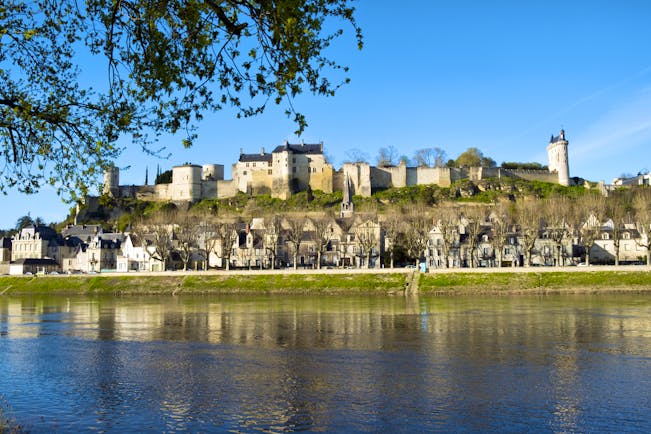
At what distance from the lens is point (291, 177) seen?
115625 millimetres

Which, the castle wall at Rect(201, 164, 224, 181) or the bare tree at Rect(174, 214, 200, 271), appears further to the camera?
the castle wall at Rect(201, 164, 224, 181)

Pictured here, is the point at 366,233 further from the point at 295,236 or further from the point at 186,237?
the point at 186,237

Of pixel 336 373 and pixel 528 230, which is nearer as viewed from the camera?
pixel 336 373

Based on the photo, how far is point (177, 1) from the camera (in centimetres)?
866

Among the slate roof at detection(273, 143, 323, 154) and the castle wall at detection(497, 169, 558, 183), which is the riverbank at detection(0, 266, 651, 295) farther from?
the castle wall at detection(497, 169, 558, 183)

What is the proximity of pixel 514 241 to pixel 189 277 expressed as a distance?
3796cm

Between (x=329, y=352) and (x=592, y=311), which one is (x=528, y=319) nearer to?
(x=592, y=311)

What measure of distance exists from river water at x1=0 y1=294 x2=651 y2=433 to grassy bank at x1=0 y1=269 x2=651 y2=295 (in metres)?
16.8

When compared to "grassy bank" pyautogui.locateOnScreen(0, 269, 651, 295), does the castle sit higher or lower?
higher

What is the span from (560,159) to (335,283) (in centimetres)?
8247

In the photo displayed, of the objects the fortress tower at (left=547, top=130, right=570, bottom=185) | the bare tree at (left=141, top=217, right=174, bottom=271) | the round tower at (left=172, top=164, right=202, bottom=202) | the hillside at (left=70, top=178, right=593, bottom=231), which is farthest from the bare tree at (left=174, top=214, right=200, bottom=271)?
the fortress tower at (left=547, top=130, right=570, bottom=185)

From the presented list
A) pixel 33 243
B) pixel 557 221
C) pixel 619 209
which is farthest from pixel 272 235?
pixel 619 209

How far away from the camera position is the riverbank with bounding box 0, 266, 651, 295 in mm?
50875

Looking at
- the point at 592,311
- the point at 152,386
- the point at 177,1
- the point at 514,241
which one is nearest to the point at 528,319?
the point at 592,311
